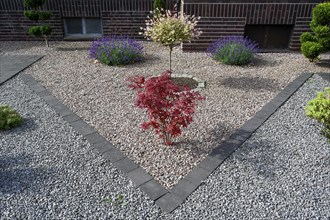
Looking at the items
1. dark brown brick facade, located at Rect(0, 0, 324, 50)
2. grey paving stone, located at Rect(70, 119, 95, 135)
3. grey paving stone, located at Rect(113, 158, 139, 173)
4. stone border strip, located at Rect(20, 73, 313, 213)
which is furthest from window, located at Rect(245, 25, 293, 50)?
grey paving stone, located at Rect(113, 158, 139, 173)

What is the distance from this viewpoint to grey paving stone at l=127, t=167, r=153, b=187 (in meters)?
3.08

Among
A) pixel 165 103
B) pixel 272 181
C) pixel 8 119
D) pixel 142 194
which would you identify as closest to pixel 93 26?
pixel 8 119

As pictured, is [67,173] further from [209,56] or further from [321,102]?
[209,56]

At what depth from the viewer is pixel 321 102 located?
4.07 meters

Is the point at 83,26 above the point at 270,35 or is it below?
above

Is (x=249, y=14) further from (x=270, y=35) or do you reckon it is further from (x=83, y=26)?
(x=83, y=26)

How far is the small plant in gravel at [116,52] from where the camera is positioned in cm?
704

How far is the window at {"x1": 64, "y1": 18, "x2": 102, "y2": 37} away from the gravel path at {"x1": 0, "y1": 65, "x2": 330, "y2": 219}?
656 centimetres

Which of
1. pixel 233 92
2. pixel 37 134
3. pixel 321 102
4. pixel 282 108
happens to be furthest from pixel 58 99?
pixel 321 102

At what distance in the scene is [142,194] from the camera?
2.90m

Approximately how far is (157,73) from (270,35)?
4.14 meters

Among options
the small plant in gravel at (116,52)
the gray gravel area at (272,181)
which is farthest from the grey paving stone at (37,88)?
the gray gravel area at (272,181)

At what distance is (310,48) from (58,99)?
6018mm

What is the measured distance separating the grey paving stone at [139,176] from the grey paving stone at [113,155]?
0.34 meters
